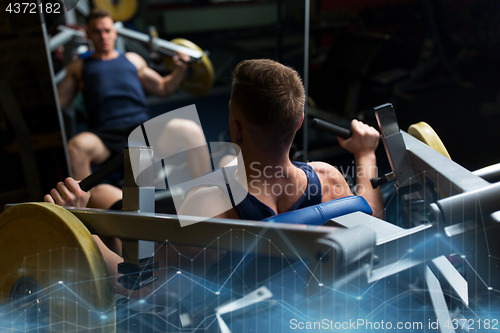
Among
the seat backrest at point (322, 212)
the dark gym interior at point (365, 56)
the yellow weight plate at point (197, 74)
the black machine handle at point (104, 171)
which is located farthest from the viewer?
the dark gym interior at point (365, 56)

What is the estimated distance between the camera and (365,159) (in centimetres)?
109

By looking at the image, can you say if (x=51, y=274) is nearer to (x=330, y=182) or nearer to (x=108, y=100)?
(x=330, y=182)

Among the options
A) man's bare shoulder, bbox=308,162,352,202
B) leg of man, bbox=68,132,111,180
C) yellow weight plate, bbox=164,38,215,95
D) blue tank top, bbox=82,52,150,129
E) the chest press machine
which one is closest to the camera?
the chest press machine

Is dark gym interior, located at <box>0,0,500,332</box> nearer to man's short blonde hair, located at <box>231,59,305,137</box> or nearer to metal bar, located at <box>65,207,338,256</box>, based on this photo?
metal bar, located at <box>65,207,338,256</box>

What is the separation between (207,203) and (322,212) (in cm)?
22

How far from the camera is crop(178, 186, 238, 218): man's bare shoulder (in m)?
0.80

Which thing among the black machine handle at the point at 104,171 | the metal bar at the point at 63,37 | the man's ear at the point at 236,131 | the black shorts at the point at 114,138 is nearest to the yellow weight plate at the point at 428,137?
the man's ear at the point at 236,131

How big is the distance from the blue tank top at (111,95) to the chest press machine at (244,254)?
1.53m

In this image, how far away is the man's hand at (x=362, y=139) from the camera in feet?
3.53

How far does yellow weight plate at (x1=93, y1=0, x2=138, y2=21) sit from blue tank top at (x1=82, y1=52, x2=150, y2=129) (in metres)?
0.87

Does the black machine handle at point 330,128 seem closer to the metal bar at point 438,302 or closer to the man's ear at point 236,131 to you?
the man's ear at point 236,131

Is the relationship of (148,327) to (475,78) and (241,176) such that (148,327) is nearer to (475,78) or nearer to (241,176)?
(241,176)

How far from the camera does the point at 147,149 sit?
2.63 ft

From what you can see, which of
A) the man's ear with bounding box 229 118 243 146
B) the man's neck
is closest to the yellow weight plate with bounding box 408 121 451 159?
the man's neck
